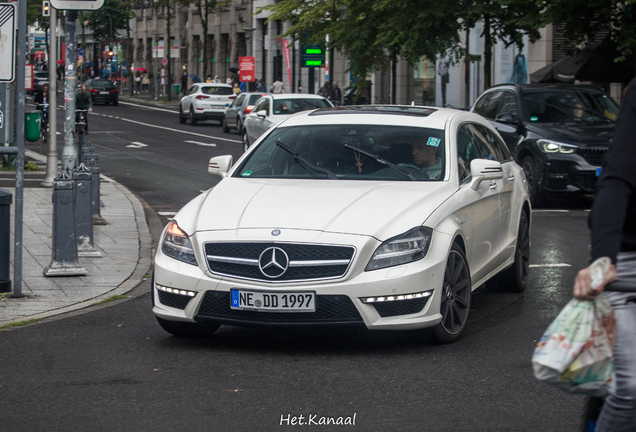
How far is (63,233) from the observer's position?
28.1 feet

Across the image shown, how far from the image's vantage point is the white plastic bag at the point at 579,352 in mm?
2842

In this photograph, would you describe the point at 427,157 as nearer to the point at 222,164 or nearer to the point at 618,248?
the point at 222,164

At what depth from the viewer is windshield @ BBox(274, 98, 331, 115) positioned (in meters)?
24.1

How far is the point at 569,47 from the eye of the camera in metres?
23.2

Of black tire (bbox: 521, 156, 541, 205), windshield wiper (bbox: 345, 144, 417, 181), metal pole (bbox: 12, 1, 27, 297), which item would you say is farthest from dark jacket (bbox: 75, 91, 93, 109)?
windshield wiper (bbox: 345, 144, 417, 181)

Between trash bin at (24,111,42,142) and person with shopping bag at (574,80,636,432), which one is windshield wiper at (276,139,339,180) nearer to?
person with shopping bag at (574,80,636,432)

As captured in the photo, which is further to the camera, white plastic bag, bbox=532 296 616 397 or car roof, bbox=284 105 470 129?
car roof, bbox=284 105 470 129

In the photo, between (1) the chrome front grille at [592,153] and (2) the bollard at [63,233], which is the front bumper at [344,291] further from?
(1) the chrome front grille at [592,153]

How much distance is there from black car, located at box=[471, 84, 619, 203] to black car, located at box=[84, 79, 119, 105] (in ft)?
149

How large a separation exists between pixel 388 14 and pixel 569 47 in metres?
5.68

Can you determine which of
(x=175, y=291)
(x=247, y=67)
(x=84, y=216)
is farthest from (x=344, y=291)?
(x=247, y=67)

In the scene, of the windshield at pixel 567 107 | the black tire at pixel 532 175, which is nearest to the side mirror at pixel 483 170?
the black tire at pixel 532 175

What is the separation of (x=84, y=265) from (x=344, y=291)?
441 cm

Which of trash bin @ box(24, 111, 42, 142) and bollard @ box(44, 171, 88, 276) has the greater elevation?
trash bin @ box(24, 111, 42, 142)
